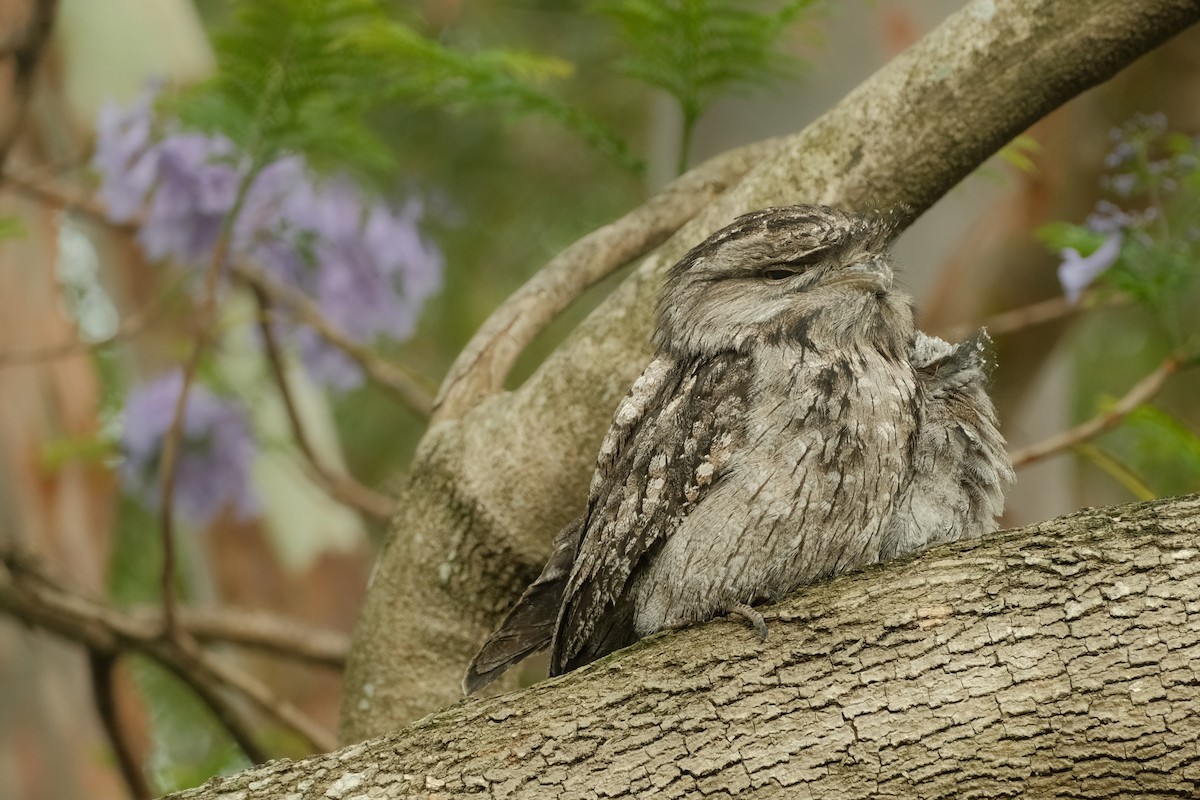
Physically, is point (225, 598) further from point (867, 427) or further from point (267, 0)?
point (867, 427)

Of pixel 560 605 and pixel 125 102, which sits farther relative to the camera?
pixel 125 102

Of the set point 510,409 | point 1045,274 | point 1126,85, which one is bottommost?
point 510,409

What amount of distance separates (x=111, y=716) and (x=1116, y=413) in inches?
117

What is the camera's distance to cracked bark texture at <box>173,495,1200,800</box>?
6.43ft

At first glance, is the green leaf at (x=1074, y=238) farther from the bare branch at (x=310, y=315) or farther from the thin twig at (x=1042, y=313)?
the bare branch at (x=310, y=315)

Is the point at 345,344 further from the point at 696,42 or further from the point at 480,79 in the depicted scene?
the point at 696,42

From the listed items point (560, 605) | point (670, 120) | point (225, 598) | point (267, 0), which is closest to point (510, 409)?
point (560, 605)

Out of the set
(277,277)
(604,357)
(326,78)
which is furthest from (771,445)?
(277,277)

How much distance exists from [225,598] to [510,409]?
3.56 m

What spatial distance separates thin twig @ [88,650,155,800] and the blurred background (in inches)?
0.5

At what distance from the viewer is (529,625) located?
2.63 m

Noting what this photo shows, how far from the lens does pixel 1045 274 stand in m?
4.73

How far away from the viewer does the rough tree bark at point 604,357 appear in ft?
8.54

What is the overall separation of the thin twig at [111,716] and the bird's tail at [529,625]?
63.8 inches
